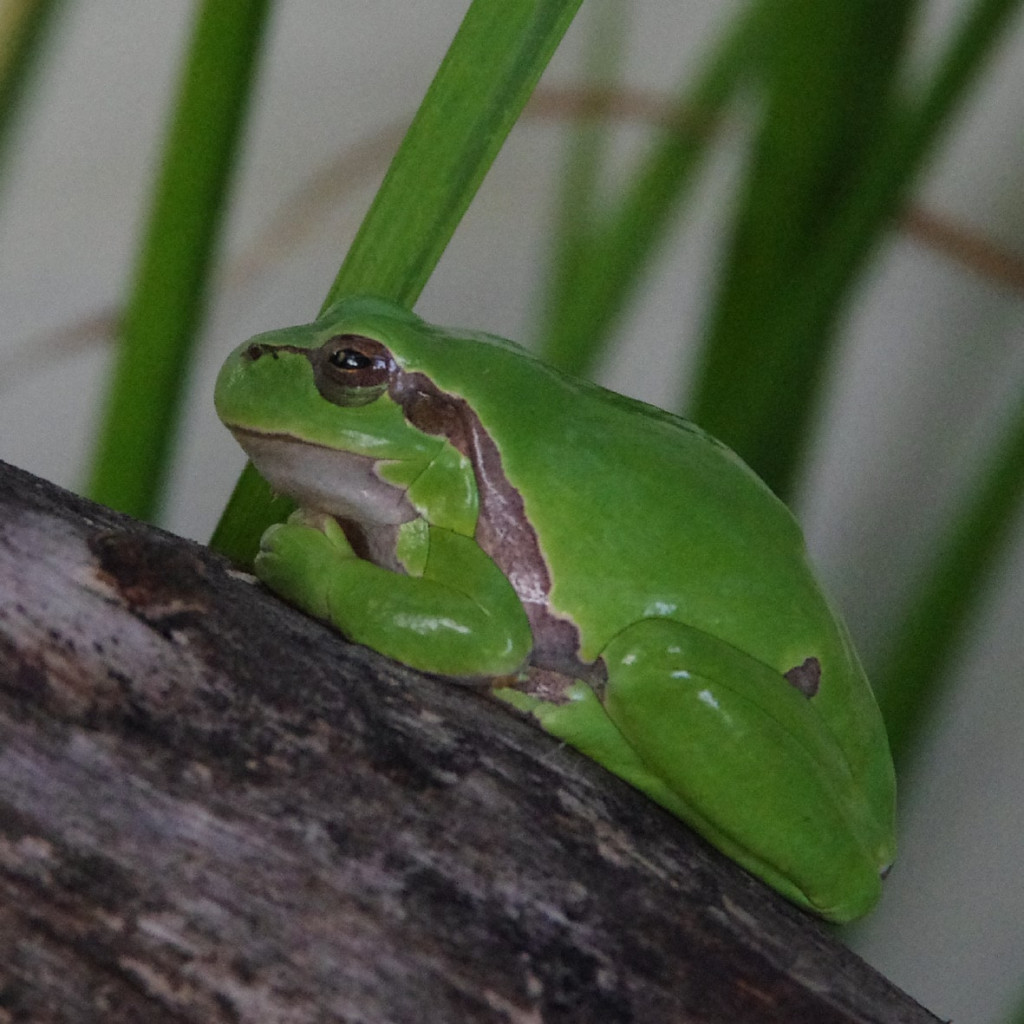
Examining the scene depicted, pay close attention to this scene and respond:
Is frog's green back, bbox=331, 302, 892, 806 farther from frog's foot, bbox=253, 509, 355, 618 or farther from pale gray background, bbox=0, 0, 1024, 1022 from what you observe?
pale gray background, bbox=0, 0, 1024, 1022

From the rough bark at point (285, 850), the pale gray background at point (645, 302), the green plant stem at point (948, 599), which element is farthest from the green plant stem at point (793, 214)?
the pale gray background at point (645, 302)

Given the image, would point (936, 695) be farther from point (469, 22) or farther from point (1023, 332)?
point (469, 22)

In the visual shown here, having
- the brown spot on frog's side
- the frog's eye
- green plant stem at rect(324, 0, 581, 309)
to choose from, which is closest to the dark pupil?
the frog's eye

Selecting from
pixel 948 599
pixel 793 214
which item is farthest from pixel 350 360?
pixel 948 599

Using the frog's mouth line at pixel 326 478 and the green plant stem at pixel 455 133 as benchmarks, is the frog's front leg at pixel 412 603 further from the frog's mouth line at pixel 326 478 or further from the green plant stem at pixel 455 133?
the green plant stem at pixel 455 133

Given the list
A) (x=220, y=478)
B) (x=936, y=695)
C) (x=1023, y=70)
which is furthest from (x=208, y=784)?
(x=1023, y=70)
